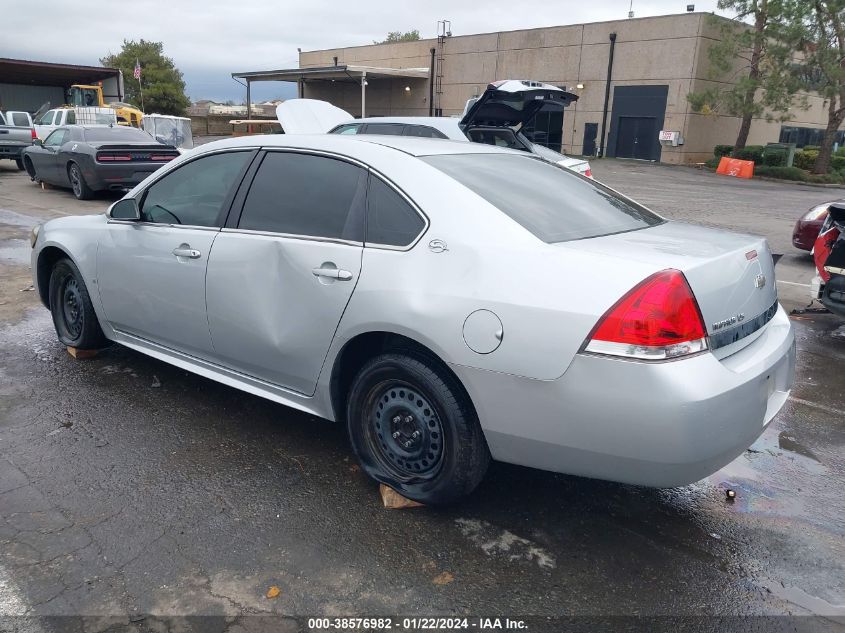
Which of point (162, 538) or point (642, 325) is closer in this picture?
point (642, 325)

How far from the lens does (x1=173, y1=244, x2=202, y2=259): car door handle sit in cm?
379

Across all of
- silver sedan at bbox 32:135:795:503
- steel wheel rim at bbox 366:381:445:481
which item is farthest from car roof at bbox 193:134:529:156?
steel wheel rim at bbox 366:381:445:481

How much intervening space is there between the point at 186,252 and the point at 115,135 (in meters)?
12.0

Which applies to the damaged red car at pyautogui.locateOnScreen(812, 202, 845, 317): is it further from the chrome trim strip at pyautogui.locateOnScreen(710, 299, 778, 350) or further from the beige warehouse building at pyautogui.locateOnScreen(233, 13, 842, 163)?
the beige warehouse building at pyautogui.locateOnScreen(233, 13, 842, 163)

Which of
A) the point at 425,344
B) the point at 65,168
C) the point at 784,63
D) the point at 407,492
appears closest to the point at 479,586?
the point at 407,492

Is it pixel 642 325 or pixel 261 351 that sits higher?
pixel 642 325

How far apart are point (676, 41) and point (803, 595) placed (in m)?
32.6

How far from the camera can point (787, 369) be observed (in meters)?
3.12

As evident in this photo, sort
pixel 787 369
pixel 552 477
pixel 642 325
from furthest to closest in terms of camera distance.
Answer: pixel 552 477 < pixel 787 369 < pixel 642 325

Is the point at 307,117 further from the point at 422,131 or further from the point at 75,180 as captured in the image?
the point at 75,180

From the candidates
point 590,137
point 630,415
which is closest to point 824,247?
point 630,415

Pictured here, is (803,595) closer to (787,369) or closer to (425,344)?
(787,369)


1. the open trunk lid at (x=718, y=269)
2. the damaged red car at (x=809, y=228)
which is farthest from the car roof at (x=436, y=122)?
the open trunk lid at (x=718, y=269)

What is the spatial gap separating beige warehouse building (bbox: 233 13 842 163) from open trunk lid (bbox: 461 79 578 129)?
24.0 meters
